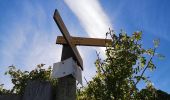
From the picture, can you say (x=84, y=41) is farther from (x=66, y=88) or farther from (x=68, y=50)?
(x=66, y=88)

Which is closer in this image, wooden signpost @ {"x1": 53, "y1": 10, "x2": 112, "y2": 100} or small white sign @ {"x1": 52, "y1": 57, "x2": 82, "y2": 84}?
wooden signpost @ {"x1": 53, "y1": 10, "x2": 112, "y2": 100}

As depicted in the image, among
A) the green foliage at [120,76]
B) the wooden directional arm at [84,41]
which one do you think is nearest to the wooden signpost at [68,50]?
the wooden directional arm at [84,41]

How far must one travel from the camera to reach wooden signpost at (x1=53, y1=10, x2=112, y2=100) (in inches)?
76.3

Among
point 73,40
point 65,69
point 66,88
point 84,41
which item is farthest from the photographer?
point 84,41

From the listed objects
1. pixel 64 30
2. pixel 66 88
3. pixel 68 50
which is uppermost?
pixel 64 30

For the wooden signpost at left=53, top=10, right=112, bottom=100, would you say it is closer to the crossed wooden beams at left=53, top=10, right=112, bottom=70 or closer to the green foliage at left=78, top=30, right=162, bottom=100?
the crossed wooden beams at left=53, top=10, right=112, bottom=70

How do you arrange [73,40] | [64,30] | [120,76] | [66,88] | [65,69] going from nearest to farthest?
[66,88], [65,69], [64,30], [73,40], [120,76]

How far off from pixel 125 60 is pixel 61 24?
33.4 feet

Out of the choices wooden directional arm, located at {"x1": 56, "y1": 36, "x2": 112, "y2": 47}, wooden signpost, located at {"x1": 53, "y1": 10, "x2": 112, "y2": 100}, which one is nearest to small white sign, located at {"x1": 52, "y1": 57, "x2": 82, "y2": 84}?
wooden signpost, located at {"x1": 53, "y1": 10, "x2": 112, "y2": 100}

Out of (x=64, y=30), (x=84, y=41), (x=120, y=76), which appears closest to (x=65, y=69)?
(x=64, y=30)

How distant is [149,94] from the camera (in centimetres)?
1154

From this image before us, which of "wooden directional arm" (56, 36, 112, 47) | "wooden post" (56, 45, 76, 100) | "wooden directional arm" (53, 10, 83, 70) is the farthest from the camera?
"wooden directional arm" (56, 36, 112, 47)

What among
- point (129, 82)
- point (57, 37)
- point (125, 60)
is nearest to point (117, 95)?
point (129, 82)

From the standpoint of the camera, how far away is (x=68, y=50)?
2.28 m
